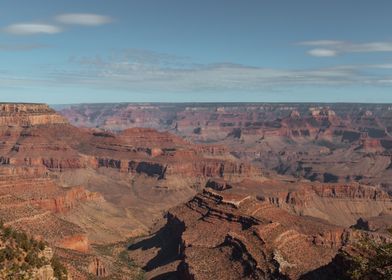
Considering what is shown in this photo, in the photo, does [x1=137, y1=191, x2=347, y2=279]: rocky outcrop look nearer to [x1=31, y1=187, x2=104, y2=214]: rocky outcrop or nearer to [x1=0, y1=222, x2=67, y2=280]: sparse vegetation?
[x1=31, y1=187, x2=104, y2=214]: rocky outcrop

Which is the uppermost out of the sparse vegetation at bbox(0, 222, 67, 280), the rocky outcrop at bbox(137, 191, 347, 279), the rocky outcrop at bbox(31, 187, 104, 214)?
the sparse vegetation at bbox(0, 222, 67, 280)

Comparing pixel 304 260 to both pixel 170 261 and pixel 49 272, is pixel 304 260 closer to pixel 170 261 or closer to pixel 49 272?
pixel 170 261

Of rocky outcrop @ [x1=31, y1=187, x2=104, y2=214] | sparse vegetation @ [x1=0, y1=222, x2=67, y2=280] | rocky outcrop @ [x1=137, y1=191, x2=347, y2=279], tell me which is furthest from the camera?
rocky outcrop @ [x1=31, y1=187, x2=104, y2=214]

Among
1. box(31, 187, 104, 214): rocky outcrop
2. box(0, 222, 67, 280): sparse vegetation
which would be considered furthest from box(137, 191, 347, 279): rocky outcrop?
box(0, 222, 67, 280): sparse vegetation

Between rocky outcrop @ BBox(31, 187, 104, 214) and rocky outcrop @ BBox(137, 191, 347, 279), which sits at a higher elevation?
rocky outcrop @ BBox(137, 191, 347, 279)

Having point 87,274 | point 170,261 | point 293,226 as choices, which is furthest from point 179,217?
point 87,274

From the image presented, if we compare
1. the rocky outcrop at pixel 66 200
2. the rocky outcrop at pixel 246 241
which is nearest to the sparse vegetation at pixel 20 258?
the rocky outcrop at pixel 246 241

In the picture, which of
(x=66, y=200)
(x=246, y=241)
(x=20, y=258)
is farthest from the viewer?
(x=66, y=200)

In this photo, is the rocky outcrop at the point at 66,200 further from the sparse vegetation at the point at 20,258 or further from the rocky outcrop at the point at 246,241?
the sparse vegetation at the point at 20,258

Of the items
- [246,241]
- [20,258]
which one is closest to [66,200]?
[246,241]

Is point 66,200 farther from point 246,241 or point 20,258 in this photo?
point 20,258

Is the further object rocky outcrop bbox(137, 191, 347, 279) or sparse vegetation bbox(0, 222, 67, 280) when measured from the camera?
rocky outcrop bbox(137, 191, 347, 279)
